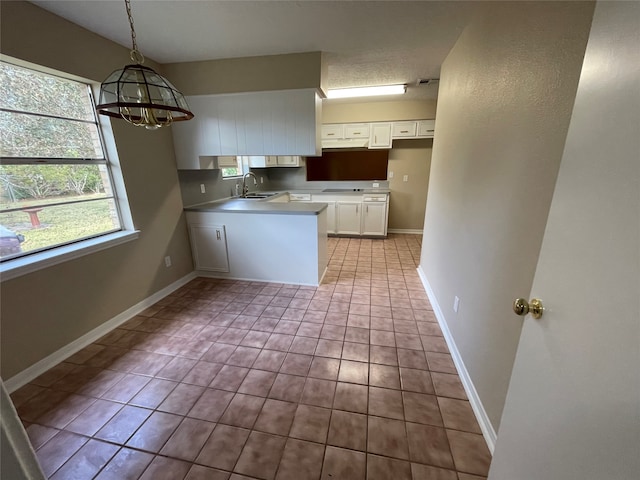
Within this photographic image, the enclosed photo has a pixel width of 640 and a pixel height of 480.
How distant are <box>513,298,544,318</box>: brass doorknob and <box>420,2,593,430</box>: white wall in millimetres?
355

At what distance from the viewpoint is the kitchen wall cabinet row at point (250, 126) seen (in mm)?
2750

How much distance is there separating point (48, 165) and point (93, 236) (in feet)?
2.07

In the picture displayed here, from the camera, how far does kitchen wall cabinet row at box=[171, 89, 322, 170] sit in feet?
9.02

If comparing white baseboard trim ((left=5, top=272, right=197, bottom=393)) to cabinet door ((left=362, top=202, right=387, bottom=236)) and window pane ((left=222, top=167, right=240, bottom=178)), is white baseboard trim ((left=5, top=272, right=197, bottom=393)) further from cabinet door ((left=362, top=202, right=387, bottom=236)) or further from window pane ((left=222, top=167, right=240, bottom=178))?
cabinet door ((left=362, top=202, right=387, bottom=236))

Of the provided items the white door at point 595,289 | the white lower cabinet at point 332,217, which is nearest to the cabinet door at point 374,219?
the white lower cabinet at point 332,217

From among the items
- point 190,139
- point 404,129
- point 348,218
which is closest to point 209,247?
point 190,139

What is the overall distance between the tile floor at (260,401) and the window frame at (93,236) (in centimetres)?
77

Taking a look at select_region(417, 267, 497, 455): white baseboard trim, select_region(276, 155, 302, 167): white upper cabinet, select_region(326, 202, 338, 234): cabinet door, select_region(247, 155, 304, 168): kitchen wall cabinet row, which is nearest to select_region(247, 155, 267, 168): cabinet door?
select_region(247, 155, 304, 168): kitchen wall cabinet row

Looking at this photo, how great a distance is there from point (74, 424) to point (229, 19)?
2.82 meters

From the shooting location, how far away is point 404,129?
4.70 meters

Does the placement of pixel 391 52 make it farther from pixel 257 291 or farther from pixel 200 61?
pixel 257 291

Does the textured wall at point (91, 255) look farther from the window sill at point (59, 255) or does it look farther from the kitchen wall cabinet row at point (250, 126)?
the kitchen wall cabinet row at point (250, 126)

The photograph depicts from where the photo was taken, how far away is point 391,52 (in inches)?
99.7

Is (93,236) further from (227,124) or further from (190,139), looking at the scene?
(227,124)
